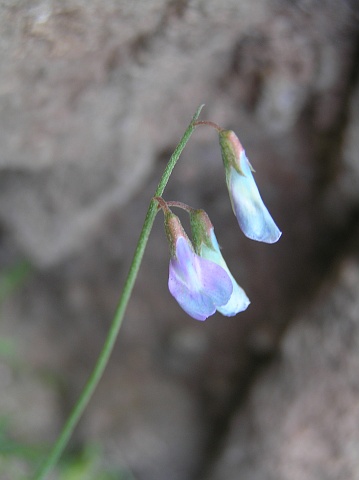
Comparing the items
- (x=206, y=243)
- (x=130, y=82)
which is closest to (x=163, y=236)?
(x=130, y=82)

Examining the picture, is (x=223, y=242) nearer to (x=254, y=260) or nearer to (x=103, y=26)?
(x=254, y=260)

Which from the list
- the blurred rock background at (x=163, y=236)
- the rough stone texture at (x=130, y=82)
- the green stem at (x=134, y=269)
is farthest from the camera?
the blurred rock background at (x=163, y=236)

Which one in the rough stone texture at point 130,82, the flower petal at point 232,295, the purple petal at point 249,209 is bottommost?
the flower petal at point 232,295

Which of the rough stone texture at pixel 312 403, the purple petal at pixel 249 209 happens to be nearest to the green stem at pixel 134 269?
the purple petal at pixel 249 209

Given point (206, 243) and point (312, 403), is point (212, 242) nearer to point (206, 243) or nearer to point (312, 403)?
point (206, 243)

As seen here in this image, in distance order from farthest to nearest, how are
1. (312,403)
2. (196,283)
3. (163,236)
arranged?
(163,236) → (312,403) → (196,283)

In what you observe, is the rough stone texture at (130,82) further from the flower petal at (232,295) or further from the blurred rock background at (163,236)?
the flower petal at (232,295)
